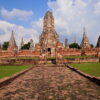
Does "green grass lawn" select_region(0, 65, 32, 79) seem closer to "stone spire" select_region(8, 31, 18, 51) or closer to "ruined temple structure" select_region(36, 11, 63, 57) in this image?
"ruined temple structure" select_region(36, 11, 63, 57)

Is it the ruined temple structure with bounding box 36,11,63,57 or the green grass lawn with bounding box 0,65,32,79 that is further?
the ruined temple structure with bounding box 36,11,63,57

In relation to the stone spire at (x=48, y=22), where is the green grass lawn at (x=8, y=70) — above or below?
below

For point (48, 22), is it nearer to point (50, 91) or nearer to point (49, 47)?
point (49, 47)

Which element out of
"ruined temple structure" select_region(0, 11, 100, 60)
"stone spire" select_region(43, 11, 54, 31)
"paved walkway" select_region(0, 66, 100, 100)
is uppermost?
"stone spire" select_region(43, 11, 54, 31)

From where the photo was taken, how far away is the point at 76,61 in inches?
1112

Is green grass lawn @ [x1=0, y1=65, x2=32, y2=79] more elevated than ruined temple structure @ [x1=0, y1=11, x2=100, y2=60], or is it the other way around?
ruined temple structure @ [x1=0, y1=11, x2=100, y2=60]

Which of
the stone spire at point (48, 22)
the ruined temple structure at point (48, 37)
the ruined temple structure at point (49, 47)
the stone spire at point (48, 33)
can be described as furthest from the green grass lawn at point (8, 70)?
the stone spire at point (48, 22)

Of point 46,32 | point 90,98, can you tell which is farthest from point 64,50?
point 90,98

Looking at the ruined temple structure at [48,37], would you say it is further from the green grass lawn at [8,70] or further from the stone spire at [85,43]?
the green grass lawn at [8,70]

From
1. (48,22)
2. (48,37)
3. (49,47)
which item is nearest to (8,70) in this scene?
(49,47)

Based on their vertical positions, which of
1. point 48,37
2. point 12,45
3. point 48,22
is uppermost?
point 48,22

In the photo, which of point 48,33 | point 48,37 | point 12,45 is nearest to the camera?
point 48,37

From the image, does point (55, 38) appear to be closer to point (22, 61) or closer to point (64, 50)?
point (64, 50)

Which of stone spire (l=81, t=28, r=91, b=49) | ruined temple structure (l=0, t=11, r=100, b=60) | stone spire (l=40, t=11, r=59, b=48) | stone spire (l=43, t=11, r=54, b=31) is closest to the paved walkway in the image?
ruined temple structure (l=0, t=11, r=100, b=60)
